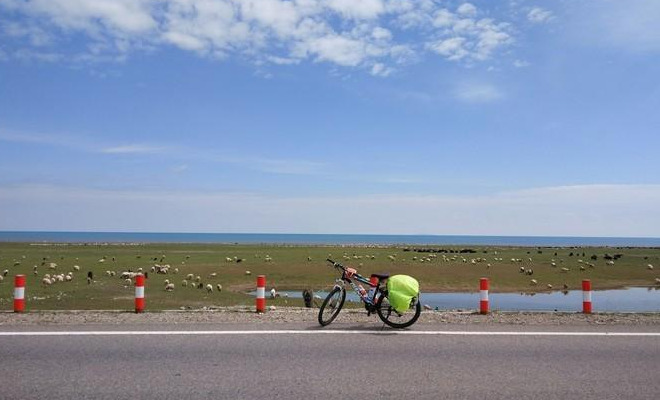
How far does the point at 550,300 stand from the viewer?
2917cm

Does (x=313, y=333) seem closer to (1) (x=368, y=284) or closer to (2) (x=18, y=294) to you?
(1) (x=368, y=284)

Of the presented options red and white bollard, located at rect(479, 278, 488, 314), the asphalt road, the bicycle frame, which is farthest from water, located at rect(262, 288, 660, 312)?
the asphalt road

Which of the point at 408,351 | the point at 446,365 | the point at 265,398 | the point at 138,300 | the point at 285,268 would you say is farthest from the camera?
the point at 285,268

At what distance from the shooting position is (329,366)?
8.41 meters

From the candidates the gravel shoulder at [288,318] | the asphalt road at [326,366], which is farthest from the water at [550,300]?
the asphalt road at [326,366]

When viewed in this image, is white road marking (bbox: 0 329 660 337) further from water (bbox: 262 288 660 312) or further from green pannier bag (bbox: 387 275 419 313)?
water (bbox: 262 288 660 312)

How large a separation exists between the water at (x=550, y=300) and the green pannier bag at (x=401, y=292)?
12.8m

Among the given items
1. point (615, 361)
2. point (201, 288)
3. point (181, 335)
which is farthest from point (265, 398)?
point (201, 288)

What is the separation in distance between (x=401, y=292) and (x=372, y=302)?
30.6 inches

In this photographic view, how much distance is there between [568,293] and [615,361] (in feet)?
84.0

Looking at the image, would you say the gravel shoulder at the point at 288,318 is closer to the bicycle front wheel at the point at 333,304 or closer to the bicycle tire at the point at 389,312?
the bicycle front wheel at the point at 333,304

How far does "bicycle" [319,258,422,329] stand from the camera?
12156 millimetres

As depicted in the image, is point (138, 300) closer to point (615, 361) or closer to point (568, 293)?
point (615, 361)

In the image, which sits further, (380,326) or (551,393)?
(380,326)
